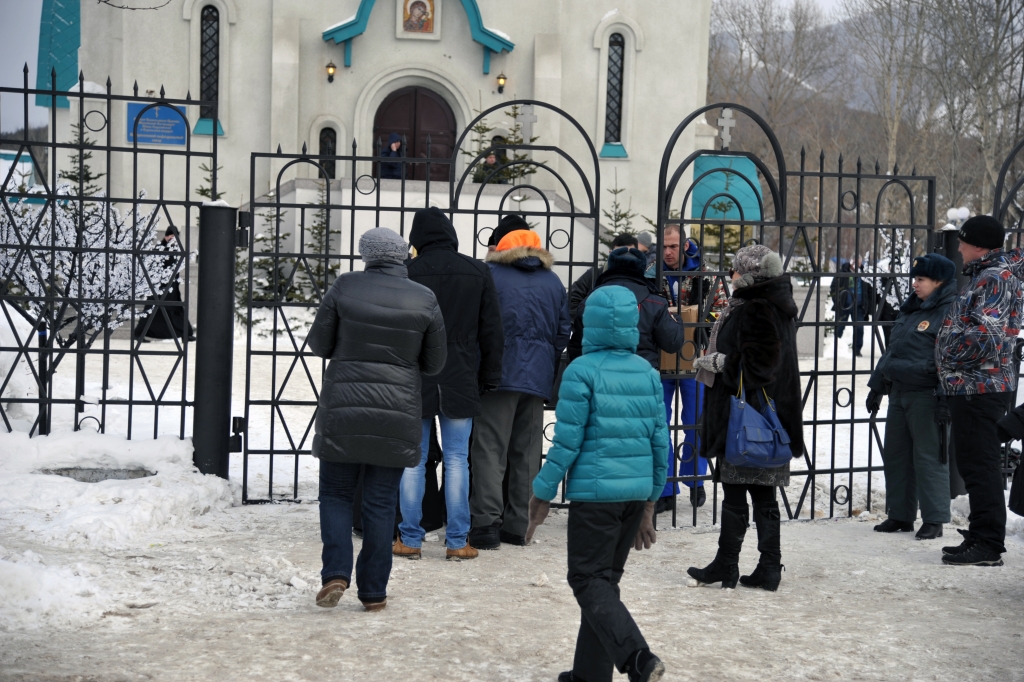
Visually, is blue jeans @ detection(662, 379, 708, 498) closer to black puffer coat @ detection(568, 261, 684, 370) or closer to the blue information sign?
black puffer coat @ detection(568, 261, 684, 370)

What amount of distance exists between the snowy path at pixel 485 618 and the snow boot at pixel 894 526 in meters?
0.45

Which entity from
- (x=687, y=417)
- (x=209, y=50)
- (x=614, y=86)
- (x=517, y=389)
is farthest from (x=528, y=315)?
(x=614, y=86)

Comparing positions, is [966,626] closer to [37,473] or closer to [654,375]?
[654,375]

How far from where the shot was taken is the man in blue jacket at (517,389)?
21.5 feet

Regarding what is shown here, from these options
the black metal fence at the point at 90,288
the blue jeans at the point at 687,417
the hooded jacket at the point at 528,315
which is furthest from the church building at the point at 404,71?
the hooded jacket at the point at 528,315

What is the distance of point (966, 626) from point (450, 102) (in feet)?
64.3

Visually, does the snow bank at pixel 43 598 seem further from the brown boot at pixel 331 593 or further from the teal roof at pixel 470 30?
the teal roof at pixel 470 30

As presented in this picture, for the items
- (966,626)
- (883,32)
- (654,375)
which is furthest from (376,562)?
(883,32)

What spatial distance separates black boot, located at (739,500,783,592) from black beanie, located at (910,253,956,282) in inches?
78.5

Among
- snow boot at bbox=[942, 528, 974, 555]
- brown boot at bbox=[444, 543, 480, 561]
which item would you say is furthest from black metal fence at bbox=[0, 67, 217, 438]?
snow boot at bbox=[942, 528, 974, 555]

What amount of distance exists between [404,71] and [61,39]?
971 centimetres

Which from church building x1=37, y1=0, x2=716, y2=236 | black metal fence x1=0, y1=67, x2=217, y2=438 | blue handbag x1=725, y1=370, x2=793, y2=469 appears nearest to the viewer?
blue handbag x1=725, y1=370, x2=793, y2=469

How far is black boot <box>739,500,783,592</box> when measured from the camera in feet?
18.8

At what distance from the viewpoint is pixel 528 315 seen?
662 cm
